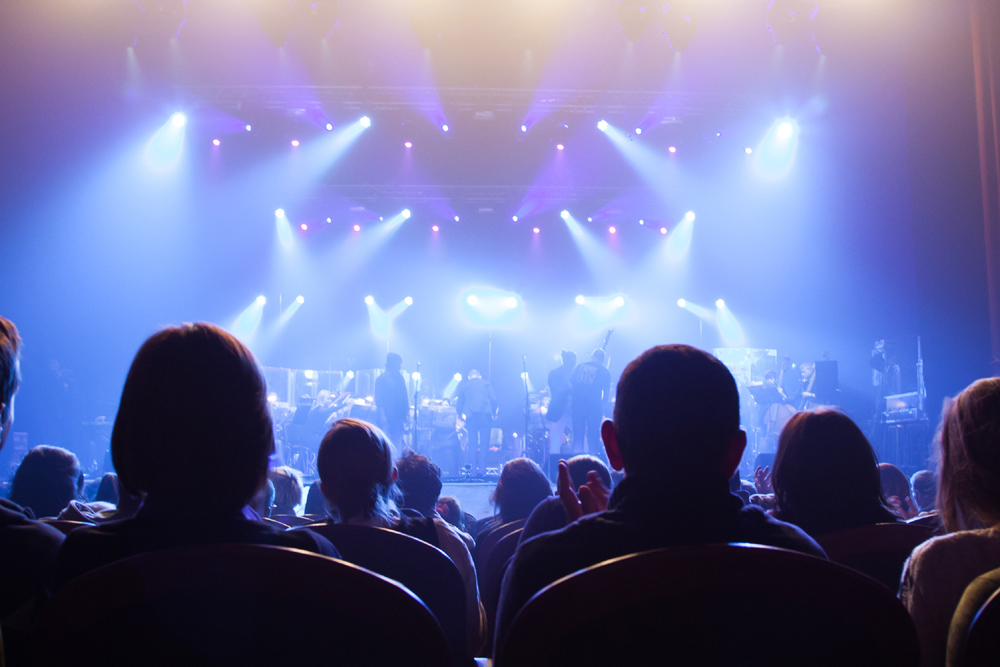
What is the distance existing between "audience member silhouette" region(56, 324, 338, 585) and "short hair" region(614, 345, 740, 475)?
2.11 feet

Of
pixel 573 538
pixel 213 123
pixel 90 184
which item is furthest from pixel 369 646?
pixel 90 184

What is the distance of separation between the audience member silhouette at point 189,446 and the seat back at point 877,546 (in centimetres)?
139

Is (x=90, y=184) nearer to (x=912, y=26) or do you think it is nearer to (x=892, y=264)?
(x=912, y=26)

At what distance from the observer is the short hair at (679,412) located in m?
1.15

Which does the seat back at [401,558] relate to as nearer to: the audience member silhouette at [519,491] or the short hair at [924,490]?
the audience member silhouette at [519,491]

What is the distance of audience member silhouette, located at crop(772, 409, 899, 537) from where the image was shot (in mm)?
2104

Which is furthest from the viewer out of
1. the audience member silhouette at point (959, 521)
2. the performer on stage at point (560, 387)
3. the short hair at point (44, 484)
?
the performer on stage at point (560, 387)

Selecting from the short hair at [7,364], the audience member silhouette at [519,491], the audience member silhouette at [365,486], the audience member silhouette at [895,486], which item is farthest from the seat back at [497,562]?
the audience member silhouette at [895,486]

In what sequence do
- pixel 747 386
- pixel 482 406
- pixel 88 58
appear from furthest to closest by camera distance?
1. pixel 747 386
2. pixel 482 406
3. pixel 88 58

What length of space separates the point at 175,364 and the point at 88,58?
889 centimetres

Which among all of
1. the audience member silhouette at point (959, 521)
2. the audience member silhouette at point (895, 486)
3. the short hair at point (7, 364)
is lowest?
the audience member silhouette at point (895, 486)

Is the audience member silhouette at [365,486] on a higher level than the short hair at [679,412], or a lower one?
lower

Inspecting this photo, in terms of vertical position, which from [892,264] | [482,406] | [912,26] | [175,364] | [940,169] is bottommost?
[482,406]

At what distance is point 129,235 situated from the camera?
10570 millimetres
